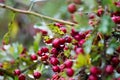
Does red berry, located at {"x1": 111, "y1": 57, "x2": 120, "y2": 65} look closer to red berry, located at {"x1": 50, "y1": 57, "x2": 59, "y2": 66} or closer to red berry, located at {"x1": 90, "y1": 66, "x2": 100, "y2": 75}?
red berry, located at {"x1": 90, "y1": 66, "x2": 100, "y2": 75}

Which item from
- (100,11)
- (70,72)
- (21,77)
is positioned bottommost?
(21,77)

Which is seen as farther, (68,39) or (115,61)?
(68,39)

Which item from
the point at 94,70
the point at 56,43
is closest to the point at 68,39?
the point at 56,43

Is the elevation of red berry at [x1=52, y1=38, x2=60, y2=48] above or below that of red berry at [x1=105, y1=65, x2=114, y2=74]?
below

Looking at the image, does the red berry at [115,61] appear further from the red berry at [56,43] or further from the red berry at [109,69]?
the red berry at [56,43]

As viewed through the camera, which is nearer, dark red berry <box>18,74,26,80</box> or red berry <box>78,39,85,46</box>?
red berry <box>78,39,85,46</box>

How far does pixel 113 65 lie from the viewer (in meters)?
0.88

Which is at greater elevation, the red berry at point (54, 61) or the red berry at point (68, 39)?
the red berry at point (68, 39)

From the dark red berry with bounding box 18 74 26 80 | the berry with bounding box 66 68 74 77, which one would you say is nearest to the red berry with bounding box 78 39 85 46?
the berry with bounding box 66 68 74 77

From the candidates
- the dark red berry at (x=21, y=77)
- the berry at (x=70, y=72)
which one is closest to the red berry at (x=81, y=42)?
the berry at (x=70, y=72)

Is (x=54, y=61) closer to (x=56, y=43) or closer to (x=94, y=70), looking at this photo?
(x=56, y=43)

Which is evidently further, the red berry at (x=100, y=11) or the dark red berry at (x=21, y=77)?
the dark red berry at (x=21, y=77)

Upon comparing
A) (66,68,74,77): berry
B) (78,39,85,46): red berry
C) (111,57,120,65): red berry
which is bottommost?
(66,68,74,77): berry

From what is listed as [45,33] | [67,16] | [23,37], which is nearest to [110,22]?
[45,33]
